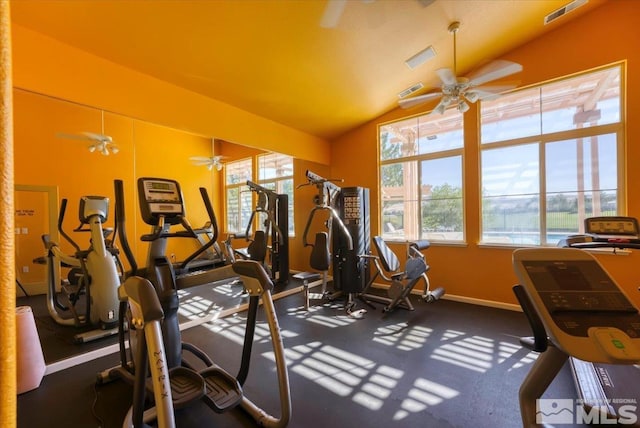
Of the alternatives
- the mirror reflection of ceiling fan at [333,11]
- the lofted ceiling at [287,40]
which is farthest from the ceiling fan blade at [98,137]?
the mirror reflection of ceiling fan at [333,11]

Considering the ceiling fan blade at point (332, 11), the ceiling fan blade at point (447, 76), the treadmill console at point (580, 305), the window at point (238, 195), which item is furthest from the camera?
the window at point (238, 195)

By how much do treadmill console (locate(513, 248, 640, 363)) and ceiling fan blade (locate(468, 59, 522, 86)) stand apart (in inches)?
79.6

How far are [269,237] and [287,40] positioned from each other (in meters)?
3.34

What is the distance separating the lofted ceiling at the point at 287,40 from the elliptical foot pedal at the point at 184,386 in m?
2.79

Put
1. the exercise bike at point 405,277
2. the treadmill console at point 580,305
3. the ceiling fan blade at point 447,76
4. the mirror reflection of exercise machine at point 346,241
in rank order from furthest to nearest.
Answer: the mirror reflection of exercise machine at point 346,241 < the exercise bike at point 405,277 < the ceiling fan blade at point 447,76 < the treadmill console at point 580,305

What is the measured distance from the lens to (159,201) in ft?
6.28

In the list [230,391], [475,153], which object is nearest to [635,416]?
[230,391]

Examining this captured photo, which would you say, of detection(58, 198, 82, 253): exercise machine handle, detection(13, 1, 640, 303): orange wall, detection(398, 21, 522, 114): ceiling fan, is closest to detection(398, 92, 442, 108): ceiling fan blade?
detection(398, 21, 522, 114): ceiling fan

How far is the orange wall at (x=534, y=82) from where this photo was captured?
11.0 ft

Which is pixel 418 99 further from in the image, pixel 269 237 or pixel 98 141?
pixel 98 141

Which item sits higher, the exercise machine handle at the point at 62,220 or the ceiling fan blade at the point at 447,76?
the ceiling fan blade at the point at 447,76

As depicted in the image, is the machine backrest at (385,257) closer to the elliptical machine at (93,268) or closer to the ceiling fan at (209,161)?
the ceiling fan at (209,161)

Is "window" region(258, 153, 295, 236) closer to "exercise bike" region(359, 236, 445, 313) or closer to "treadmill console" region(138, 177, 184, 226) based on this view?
"exercise bike" region(359, 236, 445, 313)

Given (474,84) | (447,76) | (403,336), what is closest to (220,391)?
(403,336)
